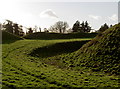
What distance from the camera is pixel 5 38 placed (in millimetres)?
69438

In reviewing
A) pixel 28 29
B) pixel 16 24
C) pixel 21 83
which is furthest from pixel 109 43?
pixel 28 29

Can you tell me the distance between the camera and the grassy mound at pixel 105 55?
75.1 ft

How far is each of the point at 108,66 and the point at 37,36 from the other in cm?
6482

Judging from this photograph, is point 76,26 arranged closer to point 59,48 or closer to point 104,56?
point 59,48

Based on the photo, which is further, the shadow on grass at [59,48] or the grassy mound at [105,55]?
the shadow on grass at [59,48]

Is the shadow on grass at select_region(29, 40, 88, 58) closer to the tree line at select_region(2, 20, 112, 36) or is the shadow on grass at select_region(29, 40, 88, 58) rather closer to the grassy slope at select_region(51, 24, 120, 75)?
the grassy slope at select_region(51, 24, 120, 75)

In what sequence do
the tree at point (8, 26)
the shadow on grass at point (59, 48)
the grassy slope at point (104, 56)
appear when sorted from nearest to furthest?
the grassy slope at point (104, 56) → the shadow on grass at point (59, 48) → the tree at point (8, 26)

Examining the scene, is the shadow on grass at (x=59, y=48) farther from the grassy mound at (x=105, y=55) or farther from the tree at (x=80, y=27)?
the tree at (x=80, y=27)

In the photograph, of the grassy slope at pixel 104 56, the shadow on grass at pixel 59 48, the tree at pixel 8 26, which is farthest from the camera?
the tree at pixel 8 26

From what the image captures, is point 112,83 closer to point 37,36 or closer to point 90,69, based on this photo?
point 90,69

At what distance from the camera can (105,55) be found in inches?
1025

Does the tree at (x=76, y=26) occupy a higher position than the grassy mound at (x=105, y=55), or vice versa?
the tree at (x=76, y=26)

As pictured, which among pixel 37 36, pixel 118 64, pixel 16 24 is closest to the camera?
pixel 118 64

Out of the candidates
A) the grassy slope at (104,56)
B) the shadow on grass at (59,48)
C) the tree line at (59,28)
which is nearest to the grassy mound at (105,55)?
the grassy slope at (104,56)
